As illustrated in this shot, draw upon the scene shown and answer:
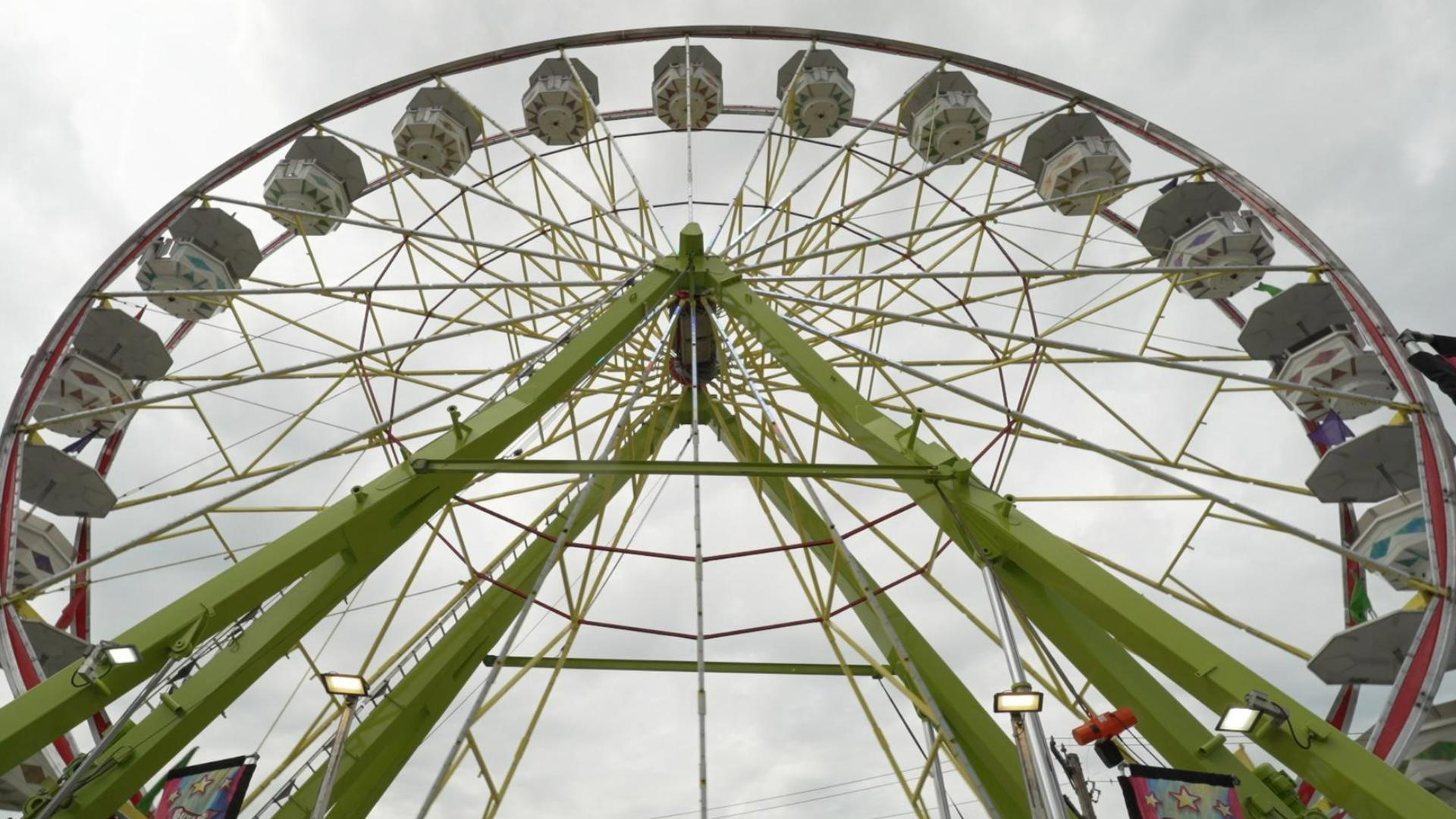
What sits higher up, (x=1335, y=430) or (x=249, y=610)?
(x=1335, y=430)

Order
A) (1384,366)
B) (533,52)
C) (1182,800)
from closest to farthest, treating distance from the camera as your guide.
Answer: (1182,800), (1384,366), (533,52)

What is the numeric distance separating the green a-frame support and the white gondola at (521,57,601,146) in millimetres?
6697

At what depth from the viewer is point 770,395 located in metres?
13.8

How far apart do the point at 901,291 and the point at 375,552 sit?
10.4 m

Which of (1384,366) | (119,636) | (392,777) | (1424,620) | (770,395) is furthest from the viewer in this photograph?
(770,395)

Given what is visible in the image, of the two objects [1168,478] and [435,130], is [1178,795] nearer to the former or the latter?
[1168,478]

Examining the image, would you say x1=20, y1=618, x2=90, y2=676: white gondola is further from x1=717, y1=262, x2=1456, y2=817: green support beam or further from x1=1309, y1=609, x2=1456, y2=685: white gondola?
x1=1309, y1=609, x2=1456, y2=685: white gondola

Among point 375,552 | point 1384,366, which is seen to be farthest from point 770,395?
point 1384,366

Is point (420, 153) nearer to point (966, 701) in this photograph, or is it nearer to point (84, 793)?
point (84, 793)

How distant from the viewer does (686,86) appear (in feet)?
51.4

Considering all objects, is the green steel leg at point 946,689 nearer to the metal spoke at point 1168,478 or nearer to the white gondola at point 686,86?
the metal spoke at point 1168,478

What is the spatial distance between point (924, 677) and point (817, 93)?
10438 millimetres

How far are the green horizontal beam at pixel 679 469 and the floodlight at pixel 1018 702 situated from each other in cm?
247

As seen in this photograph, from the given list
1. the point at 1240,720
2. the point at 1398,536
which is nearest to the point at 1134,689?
the point at 1240,720
